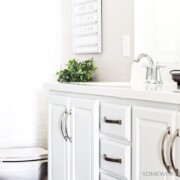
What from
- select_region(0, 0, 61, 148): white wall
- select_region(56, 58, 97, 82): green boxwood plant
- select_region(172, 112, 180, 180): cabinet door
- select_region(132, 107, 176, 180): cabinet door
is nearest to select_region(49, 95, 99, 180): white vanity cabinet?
select_region(132, 107, 176, 180): cabinet door

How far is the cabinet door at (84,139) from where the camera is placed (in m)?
1.94

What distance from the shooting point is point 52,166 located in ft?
7.97

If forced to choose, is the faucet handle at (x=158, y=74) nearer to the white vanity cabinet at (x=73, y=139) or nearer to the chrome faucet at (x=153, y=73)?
the chrome faucet at (x=153, y=73)

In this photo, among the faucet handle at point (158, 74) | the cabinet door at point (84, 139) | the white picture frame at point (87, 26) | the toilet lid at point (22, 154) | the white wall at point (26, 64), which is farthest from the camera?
the white wall at point (26, 64)

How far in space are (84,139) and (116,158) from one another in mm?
274

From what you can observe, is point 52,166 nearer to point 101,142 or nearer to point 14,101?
point 101,142

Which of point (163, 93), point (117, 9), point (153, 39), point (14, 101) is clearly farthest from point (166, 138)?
point (14, 101)

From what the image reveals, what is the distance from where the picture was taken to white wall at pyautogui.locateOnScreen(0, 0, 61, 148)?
3123 mm

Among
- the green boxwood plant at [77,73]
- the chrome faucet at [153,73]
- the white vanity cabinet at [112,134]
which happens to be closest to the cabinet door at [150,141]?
the white vanity cabinet at [112,134]

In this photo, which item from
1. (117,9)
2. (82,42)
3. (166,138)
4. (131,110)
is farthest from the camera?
(82,42)

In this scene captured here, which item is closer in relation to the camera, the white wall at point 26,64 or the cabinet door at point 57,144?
the cabinet door at point 57,144

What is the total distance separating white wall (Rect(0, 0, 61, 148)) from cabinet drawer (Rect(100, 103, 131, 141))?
4.56 feet

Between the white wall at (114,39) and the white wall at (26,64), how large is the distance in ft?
1.61

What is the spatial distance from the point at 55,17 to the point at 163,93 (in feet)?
6.41
